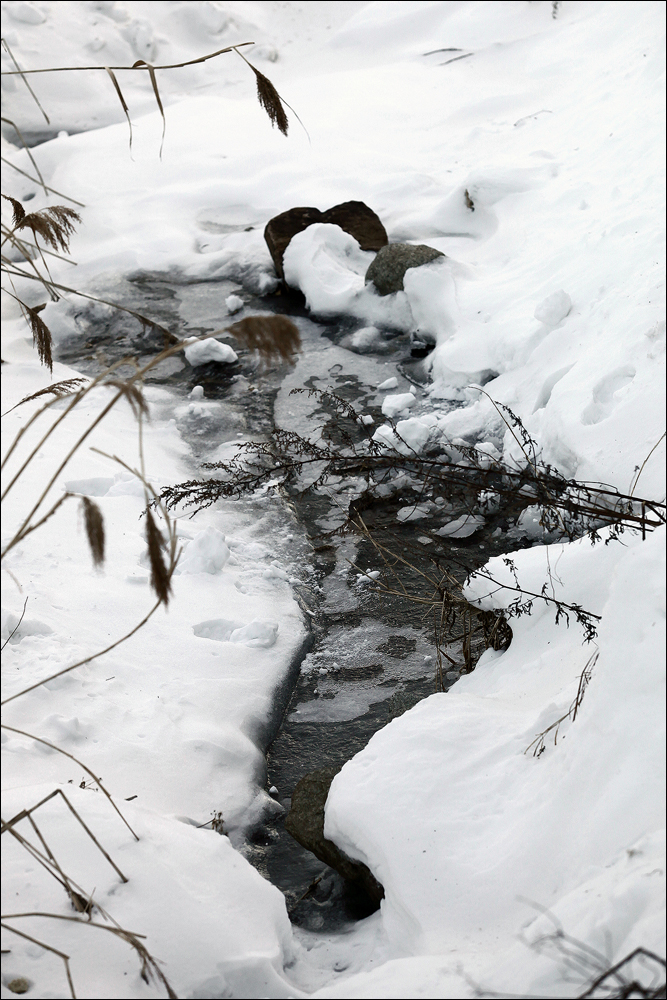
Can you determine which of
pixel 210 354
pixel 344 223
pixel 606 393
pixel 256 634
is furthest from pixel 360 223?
pixel 256 634

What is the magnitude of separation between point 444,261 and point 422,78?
6.76 metres

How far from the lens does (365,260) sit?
718 centimetres

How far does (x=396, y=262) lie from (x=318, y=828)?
4836 mm

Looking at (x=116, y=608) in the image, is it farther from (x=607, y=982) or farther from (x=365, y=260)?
(x=365, y=260)

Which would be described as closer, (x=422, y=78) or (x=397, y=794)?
(x=397, y=794)

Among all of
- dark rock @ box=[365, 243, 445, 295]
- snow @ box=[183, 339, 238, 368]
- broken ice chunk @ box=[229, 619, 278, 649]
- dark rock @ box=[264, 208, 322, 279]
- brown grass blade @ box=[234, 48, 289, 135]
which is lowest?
broken ice chunk @ box=[229, 619, 278, 649]

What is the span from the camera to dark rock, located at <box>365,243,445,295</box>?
6.30 metres

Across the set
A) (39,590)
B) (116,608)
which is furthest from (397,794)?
(39,590)

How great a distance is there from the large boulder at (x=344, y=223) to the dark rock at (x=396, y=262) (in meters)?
0.89

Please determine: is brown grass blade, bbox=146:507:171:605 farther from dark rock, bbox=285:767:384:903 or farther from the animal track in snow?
the animal track in snow

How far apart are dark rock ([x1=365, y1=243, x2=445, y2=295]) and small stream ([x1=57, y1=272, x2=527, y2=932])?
0.41 metres

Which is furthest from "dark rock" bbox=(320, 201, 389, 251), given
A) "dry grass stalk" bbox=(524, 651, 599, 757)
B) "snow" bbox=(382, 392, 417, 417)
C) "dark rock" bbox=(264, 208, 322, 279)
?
"dry grass stalk" bbox=(524, 651, 599, 757)

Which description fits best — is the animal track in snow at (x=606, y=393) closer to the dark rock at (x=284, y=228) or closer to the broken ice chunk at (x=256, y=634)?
the broken ice chunk at (x=256, y=634)

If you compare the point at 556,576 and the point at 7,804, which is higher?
the point at 556,576
